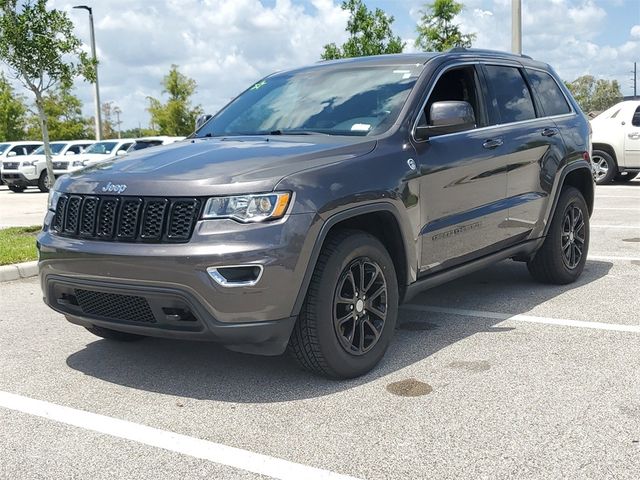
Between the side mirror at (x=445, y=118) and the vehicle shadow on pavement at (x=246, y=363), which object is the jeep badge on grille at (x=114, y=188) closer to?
the vehicle shadow on pavement at (x=246, y=363)

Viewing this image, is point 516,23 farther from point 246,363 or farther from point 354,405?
point 354,405

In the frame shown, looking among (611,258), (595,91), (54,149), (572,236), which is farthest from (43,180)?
(595,91)

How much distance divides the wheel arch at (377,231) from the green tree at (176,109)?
42756mm

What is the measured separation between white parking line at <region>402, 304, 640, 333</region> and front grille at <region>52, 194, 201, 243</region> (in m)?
2.58

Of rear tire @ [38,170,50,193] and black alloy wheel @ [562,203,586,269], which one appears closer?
black alloy wheel @ [562,203,586,269]

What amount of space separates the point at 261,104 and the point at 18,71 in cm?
847

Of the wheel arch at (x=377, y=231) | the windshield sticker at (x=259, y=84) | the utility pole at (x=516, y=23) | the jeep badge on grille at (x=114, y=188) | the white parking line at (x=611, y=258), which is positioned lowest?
the white parking line at (x=611, y=258)

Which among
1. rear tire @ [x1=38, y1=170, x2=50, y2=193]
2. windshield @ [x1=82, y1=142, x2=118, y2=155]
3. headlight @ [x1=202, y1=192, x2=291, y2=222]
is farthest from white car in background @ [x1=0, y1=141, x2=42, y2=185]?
headlight @ [x1=202, y1=192, x2=291, y2=222]

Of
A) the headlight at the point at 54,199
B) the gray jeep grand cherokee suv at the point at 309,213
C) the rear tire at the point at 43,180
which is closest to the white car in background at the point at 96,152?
the rear tire at the point at 43,180

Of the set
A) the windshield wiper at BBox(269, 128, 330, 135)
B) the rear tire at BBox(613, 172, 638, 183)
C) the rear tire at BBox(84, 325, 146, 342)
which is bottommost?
the rear tire at BBox(613, 172, 638, 183)

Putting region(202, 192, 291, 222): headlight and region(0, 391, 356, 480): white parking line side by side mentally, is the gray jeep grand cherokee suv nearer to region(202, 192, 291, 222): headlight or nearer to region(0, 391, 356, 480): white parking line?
region(202, 192, 291, 222): headlight

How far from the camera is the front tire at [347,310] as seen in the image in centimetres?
384

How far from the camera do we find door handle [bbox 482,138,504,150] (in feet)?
16.9

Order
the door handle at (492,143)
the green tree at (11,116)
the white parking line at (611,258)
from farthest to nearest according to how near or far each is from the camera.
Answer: the green tree at (11,116) → the white parking line at (611,258) → the door handle at (492,143)
